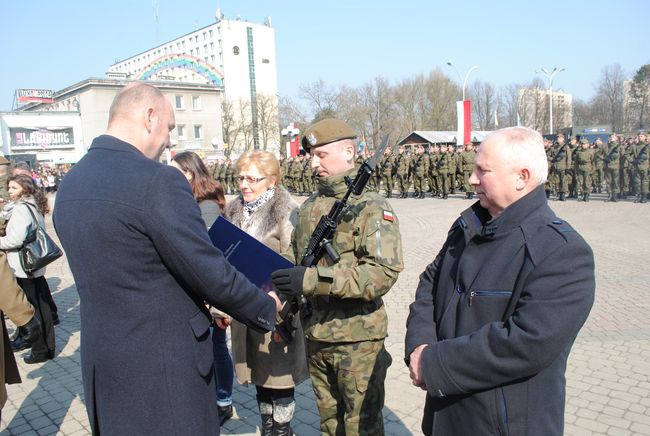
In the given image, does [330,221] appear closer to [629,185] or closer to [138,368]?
[138,368]

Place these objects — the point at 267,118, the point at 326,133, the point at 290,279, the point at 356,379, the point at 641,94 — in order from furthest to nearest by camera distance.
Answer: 1. the point at 267,118
2. the point at 641,94
3. the point at 326,133
4. the point at 356,379
5. the point at 290,279

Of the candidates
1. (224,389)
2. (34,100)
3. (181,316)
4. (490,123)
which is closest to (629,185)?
(224,389)

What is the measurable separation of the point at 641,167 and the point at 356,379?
15480 mm

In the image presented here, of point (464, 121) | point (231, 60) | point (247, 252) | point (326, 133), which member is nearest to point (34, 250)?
point (247, 252)

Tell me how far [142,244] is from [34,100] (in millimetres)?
80310

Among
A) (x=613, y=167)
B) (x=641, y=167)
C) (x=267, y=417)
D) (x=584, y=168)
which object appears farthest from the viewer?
(x=584, y=168)

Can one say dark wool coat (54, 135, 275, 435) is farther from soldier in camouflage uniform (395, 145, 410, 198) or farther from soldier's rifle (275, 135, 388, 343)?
soldier in camouflage uniform (395, 145, 410, 198)

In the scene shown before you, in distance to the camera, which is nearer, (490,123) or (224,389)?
(224,389)

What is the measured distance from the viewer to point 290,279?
7.77 ft

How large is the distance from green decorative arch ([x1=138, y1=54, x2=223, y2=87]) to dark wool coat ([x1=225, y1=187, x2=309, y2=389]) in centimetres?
7851

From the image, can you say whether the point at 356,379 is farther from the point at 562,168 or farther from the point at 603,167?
the point at 603,167

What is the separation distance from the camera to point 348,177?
102 inches

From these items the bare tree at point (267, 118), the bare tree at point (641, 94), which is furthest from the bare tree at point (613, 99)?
the bare tree at point (267, 118)

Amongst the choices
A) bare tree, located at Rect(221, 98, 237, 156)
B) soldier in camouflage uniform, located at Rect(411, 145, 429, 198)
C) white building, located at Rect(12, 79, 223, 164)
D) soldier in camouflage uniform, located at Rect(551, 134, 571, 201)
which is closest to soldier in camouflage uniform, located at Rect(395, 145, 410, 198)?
soldier in camouflage uniform, located at Rect(411, 145, 429, 198)
